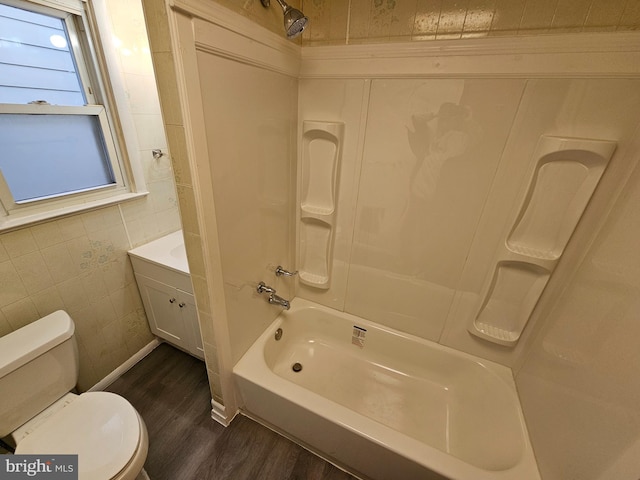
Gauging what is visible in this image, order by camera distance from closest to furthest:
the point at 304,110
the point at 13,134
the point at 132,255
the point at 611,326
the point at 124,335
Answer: the point at 611,326 → the point at 13,134 → the point at 304,110 → the point at 132,255 → the point at 124,335

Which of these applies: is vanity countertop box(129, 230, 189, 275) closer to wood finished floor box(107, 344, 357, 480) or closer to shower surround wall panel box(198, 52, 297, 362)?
shower surround wall panel box(198, 52, 297, 362)

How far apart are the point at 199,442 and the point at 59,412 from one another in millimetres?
643

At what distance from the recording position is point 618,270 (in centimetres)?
84

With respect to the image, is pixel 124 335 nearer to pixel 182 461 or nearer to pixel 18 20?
pixel 182 461

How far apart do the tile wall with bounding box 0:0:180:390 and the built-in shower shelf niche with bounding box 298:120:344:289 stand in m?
0.75

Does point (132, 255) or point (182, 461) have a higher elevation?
point (132, 255)

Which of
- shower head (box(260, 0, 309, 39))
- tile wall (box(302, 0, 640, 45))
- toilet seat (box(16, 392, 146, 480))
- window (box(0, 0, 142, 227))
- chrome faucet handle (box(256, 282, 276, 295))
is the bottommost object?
toilet seat (box(16, 392, 146, 480))

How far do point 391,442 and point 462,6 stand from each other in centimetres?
178

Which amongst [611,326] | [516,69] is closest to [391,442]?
[611,326]

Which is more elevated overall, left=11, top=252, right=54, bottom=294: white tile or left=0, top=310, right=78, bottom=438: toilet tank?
left=11, top=252, right=54, bottom=294: white tile

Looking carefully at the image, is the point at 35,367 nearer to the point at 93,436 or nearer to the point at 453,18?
the point at 93,436

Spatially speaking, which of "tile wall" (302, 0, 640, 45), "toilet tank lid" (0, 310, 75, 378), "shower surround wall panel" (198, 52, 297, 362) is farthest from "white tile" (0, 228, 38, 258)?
"tile wall" (302, 0, 640, 45)

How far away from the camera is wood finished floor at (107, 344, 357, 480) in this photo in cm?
125

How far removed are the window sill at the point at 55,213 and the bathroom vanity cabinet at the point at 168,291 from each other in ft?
1.03
